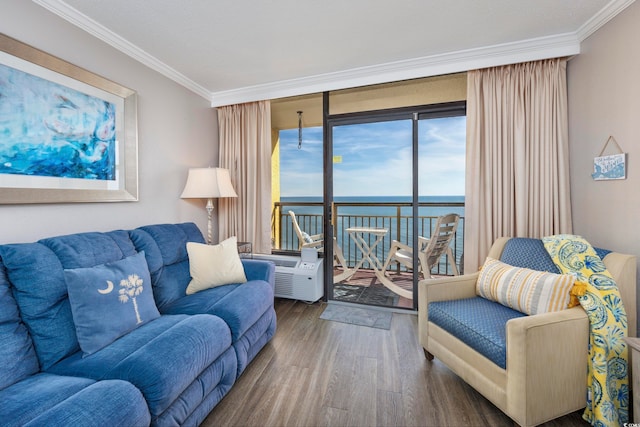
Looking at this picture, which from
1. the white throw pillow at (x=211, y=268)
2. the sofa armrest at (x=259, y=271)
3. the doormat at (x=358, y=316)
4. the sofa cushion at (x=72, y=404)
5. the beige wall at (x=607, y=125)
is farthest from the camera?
the doormat at (x=358, y=316)

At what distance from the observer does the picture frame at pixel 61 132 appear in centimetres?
159

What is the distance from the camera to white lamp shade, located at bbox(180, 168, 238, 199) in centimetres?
276

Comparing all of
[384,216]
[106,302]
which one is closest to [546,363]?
[384,216]

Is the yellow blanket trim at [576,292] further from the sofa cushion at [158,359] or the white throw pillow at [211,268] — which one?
the white throw pillow at [211,268]

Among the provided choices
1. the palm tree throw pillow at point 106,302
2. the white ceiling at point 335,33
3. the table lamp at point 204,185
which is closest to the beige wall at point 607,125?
the white ceiling at point 335,33

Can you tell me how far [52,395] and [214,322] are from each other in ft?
2.25

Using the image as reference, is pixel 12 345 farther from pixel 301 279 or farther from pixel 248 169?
pixel 248 169

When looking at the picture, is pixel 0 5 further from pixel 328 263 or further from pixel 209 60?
pixel 328 263

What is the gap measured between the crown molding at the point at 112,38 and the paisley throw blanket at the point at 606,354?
140 inches

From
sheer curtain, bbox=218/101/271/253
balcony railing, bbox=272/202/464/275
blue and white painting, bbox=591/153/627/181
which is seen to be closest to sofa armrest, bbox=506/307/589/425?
blue and white painting, bbox=591/153/627/181

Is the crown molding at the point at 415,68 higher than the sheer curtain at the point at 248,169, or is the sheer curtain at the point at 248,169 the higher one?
the crown molding at the point at 415,68

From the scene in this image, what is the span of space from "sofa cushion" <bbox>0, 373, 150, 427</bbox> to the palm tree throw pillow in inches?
9.2

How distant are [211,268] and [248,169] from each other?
1461mm

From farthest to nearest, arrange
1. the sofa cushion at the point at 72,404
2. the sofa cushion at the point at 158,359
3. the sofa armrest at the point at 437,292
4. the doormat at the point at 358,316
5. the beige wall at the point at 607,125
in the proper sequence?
1. the doormat at the point at 358,316
2. the sofa armrest at the point at 437,292
3. the beige wall at the point at 607,125
4. the sofa cushion at the point at 158,359
5. the sofa cushion at the point at 72,404
